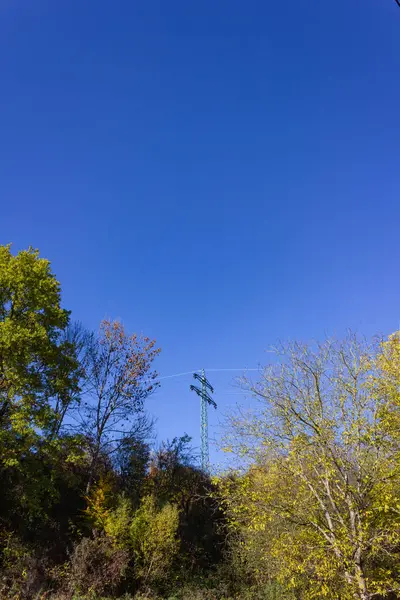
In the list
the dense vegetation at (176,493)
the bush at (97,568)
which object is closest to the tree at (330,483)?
the dense vegetation at (176,493)

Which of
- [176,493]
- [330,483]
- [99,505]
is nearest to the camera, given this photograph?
[330,483]

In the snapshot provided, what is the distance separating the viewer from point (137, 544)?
15.6 meters

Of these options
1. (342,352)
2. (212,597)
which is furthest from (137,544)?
A: (342,352)

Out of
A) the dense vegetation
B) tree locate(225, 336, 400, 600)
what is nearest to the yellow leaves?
the dense vegetation

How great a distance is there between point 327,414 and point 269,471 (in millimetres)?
2170

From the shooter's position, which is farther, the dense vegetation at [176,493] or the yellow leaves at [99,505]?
the yellow leaves at [99,505]

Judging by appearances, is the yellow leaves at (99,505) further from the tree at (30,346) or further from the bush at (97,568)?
the tree at (30,346)

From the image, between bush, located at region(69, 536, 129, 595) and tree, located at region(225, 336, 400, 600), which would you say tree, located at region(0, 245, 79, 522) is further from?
tree, located at region(225, 336, 400, 600)

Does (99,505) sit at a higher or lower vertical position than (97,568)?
higher

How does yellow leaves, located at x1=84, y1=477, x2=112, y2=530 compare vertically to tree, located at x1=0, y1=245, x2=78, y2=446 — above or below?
below

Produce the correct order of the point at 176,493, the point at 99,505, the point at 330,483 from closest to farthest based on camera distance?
the point at 330,483
the point at 99,505
the point at 176,493

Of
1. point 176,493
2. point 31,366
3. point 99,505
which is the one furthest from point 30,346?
point 176,493

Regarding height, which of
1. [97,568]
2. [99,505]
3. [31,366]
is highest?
[31,366]

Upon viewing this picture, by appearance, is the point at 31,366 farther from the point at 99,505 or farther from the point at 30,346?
the point at 99,505
